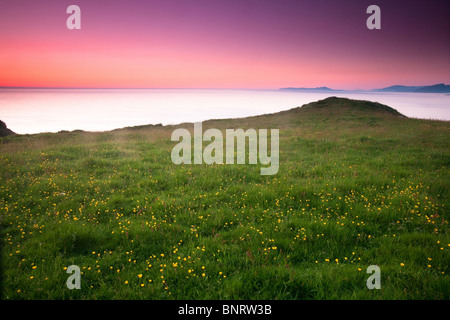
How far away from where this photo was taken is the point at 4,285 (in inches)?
167

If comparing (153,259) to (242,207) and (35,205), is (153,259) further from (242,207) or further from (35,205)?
(35,205)

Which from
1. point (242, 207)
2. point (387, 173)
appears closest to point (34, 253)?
point (242, 207)

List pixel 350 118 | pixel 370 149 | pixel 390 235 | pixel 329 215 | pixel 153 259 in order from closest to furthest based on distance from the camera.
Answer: pixel 153 259 < pixel 390 235 < pixel 329 215 < pixel 370 149 < pixel 350 118

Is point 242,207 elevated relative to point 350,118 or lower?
lower

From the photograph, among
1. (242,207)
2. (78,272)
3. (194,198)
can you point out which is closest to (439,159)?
(242,207)

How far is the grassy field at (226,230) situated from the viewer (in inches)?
169

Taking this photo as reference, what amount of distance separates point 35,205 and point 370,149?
16.6 metres

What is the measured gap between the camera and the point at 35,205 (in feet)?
24.8

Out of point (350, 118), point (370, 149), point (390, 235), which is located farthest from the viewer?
point (350, 118)

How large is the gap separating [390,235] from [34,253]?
8.19 meters

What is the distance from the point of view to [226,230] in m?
6.17

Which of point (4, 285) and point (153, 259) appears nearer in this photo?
point (4, 285)

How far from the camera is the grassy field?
169 inches
